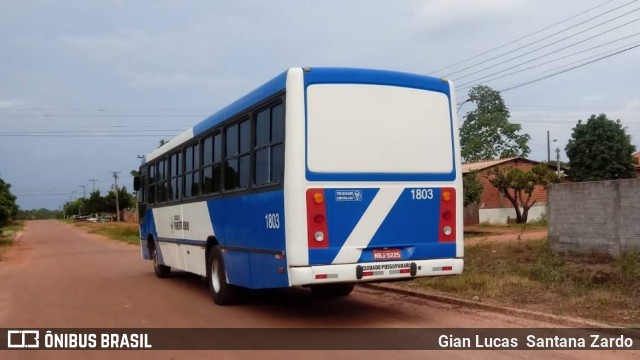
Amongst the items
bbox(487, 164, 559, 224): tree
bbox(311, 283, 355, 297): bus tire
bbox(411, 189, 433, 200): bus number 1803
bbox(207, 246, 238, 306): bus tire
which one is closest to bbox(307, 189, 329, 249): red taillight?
bbox(411, 189, 433, 200): bus number 1803

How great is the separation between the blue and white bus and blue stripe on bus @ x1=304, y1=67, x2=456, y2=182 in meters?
0.01

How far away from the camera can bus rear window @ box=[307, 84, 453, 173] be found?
→ 8008 mm

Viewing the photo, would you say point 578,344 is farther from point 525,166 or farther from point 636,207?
point 525,166

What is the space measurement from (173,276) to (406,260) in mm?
9529

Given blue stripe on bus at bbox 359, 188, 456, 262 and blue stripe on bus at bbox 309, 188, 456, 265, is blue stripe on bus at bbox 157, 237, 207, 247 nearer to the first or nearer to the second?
blue stripe on bus at bbox 309, 188, 456, 265

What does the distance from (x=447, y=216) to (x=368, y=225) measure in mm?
1249

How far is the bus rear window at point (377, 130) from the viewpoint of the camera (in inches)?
315

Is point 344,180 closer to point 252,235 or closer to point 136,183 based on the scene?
point 252,235

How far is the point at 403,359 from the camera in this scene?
667cm

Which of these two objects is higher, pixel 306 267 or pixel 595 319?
pixel 306 267

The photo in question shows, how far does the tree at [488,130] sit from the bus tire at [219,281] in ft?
161

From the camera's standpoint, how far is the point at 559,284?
10.6m

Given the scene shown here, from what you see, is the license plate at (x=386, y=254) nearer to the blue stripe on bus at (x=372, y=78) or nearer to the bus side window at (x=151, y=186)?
the blue stripe on bus at (x=372, y=78)

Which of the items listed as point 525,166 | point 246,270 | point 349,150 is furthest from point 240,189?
point 525,166
